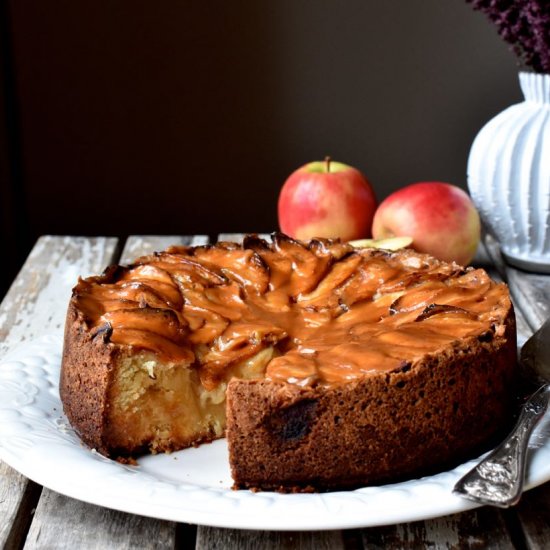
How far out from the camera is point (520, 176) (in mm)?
2557

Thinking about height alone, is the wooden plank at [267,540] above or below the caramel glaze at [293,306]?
below

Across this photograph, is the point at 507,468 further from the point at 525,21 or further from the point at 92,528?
the point at 525,21

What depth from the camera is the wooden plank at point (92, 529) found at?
1.32 m

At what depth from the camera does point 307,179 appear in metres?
2.69

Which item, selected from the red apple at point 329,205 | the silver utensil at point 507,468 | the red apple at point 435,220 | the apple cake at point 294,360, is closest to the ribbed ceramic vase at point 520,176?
the red apple at point 435,220

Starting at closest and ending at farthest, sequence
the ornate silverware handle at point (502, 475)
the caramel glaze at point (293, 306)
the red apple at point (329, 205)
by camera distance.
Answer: the ornate silverware handle at point (502, 475) < the caramel glaze at point (293, 306) < the red apple at point (329, 205)

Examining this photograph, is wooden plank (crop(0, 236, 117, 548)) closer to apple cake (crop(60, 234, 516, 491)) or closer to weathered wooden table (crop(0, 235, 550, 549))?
weathered wooden table (crop(0, 235, 550, 549))

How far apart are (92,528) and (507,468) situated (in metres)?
0.59

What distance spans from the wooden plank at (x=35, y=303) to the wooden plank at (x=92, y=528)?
0.04 metres

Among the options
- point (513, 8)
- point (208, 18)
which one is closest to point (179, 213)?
point (208, 18)

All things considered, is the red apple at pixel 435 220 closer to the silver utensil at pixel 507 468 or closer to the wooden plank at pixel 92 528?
the silver utensil at pixel 507 468

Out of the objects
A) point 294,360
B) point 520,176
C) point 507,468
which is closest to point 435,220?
point 520,176

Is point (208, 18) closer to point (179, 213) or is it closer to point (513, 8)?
point (179, 213)

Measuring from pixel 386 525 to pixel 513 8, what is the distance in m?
1.54
